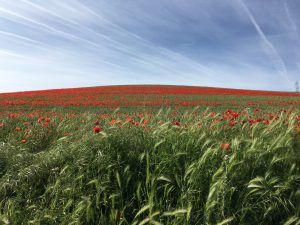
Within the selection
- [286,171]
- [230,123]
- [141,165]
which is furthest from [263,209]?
[230,123]

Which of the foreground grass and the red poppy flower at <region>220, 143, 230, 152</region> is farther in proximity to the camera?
the red poppy flower at <region>220, 143, 230, 152</region>

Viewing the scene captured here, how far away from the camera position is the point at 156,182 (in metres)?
2.94

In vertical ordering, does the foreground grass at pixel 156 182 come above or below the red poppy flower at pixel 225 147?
below

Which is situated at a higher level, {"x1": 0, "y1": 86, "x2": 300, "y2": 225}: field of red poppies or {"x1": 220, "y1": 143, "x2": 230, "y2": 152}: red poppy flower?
{"x1": 220, "y1": 143, "x2": 230, "y2": 152}: red poppy flower

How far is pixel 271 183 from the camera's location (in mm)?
2656

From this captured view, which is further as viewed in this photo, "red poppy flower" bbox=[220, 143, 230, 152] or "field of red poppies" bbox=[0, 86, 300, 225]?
"red poppy flower" bbox=[220, 143, 230, 152]

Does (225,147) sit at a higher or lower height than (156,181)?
higher

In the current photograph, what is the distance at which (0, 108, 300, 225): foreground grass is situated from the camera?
259 cm

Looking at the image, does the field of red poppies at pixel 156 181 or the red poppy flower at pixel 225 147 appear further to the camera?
the red poppy flower at pixel 225 147

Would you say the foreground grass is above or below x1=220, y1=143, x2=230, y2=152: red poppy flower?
below

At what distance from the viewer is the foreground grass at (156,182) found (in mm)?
2592

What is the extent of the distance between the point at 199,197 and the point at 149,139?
1.24 metres

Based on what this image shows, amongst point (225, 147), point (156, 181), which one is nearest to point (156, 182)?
point (156, 181)

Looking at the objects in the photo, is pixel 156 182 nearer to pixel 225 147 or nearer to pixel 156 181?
pixel 156 181
